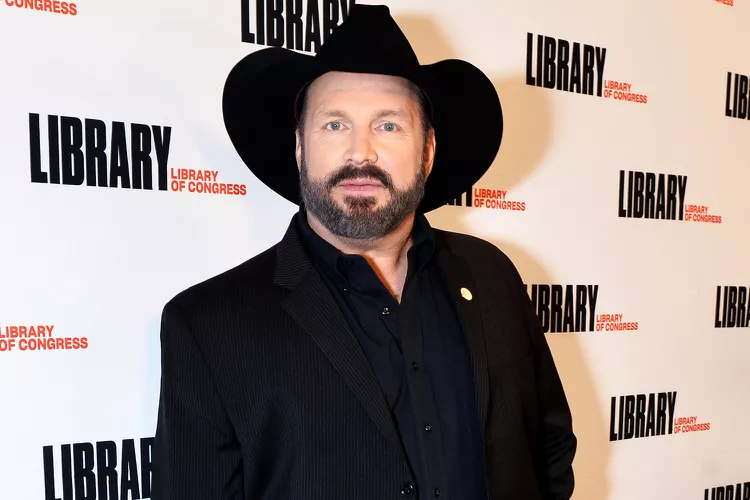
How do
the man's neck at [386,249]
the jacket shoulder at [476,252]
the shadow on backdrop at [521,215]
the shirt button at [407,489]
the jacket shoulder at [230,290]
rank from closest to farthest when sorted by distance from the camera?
the shirt button at [407,489] < the jacket shoulder at [230,290] < the man's neck at [386,249] < the jacket shoulder at [476,252] < the shadow on backdrop at [521,215]

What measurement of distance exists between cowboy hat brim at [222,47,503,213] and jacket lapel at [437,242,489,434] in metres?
0.25

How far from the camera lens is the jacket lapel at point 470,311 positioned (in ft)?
4.68

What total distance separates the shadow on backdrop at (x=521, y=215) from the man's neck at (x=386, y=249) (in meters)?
0.50

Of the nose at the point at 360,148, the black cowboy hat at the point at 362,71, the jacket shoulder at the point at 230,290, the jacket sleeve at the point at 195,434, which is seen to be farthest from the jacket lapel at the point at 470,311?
the jacket sleeve at the point at 195,434

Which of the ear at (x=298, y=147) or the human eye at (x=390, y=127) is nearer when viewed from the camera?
the human eye at (x=390, y=127)

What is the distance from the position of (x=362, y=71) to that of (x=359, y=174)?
24cm

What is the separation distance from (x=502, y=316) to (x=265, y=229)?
2.46 ft

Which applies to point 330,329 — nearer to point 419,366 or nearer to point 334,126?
point 419,366

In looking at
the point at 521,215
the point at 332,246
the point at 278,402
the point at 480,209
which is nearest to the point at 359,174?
the point at 332,246

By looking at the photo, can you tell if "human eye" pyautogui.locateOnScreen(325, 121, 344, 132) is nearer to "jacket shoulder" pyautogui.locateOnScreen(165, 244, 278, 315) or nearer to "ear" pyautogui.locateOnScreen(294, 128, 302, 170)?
"ear" pyautogui.locateOnScreen(294, 128, 302, 170)

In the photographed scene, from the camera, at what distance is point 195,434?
1.33 metres

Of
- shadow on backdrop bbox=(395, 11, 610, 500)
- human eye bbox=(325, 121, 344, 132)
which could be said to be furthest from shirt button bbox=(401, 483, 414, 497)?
shadow on backdrop bbox=(395, 11, 610, 500)

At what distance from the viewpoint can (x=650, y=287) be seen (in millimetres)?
2521

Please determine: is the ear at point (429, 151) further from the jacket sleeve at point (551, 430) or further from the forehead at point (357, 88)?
the jacket sleeve at point (551, 430)
